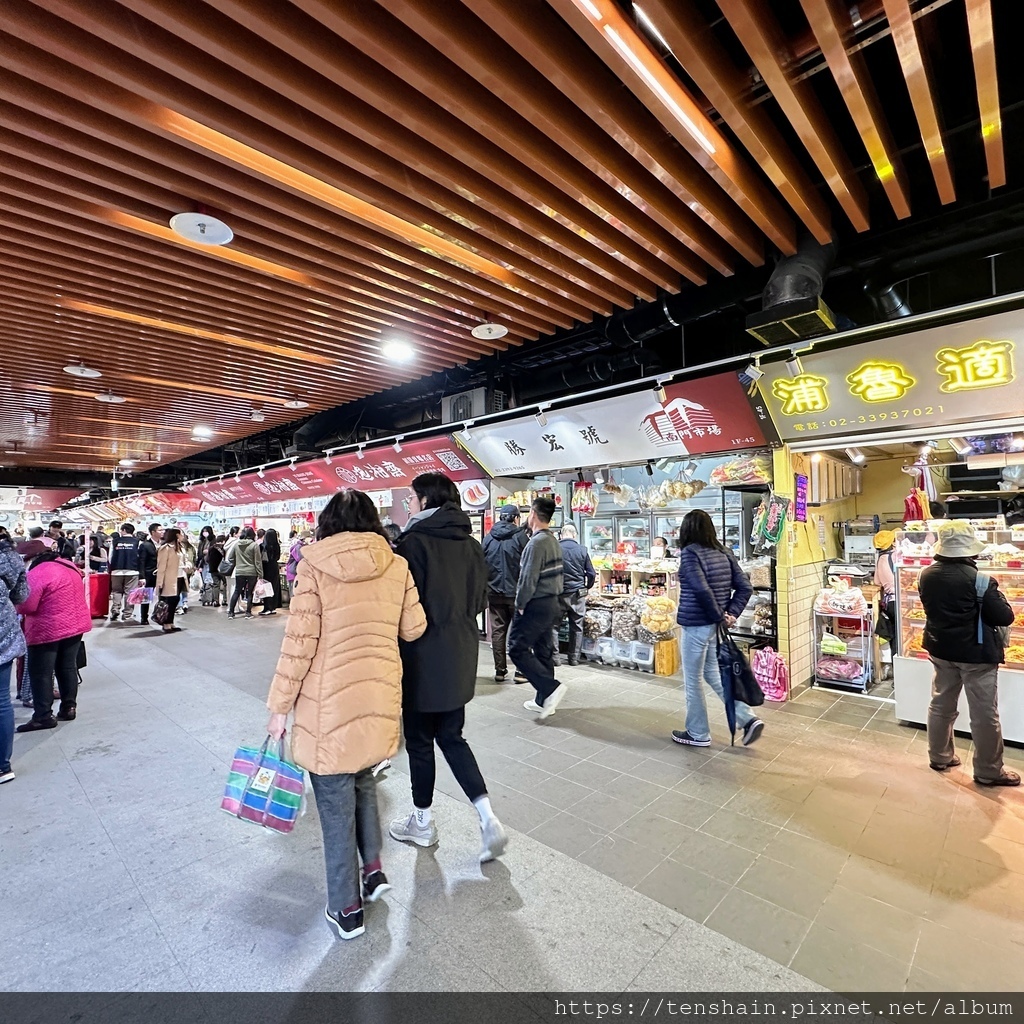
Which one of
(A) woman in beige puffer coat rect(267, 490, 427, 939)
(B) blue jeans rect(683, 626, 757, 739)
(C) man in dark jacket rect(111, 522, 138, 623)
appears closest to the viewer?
(A) woman in beige puffer coat rect(267, 490, 427, 939)

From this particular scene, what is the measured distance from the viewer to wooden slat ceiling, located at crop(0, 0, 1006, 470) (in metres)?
2.26

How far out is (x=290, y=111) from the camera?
8.66ft

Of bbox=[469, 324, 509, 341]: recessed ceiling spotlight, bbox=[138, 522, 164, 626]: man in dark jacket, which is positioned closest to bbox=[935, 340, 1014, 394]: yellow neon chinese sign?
bbox=[469, 324, 509, 341]: recessed ceiling spotlight

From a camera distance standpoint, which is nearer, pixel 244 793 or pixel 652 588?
pixel 244 793

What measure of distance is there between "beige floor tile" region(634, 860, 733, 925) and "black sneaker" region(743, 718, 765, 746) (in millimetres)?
1552

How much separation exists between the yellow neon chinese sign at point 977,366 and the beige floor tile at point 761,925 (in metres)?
3.95

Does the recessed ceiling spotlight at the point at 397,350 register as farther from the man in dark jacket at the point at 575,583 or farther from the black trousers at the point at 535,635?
the black trousers at the point at 535,635

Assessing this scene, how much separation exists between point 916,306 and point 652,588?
12.8ft

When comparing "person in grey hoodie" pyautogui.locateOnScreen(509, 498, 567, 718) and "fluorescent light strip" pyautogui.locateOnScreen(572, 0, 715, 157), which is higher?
"fluorescent light strip" pyautogui.locateOnScreen(572, 0, 715, 157)

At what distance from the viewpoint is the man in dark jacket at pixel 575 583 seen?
19.2 feet

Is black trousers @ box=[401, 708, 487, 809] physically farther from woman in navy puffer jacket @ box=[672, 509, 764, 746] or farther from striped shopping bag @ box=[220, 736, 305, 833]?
woman in navy puffer jacket @ box=[672, 509, 764, 746]

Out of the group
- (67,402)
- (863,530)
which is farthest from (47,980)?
(863,530)

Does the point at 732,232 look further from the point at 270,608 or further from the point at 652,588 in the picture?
the point at 270,608

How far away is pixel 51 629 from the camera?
15.0 feet
